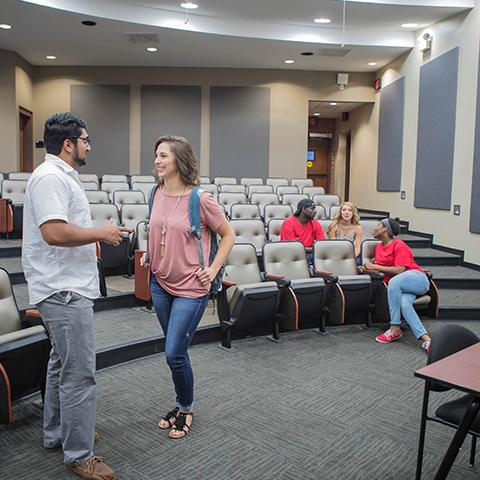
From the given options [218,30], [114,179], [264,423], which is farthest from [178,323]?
[114,179]

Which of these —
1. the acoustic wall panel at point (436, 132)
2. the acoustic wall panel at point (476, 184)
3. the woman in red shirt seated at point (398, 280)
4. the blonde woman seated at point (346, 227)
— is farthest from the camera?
the acoustic wall panel at point (436, 132)

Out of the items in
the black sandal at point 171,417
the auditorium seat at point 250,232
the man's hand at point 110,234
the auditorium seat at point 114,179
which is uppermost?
the auditorium seat at point 114,179

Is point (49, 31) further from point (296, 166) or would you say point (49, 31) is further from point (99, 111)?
point (296, 166)

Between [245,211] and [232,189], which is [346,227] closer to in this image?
[245,211]

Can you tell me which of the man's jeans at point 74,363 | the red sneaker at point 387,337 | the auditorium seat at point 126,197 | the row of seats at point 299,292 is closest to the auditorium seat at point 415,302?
the row of seats at point 299,292

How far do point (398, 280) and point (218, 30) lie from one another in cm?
571

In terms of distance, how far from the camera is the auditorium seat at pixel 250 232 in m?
5.14

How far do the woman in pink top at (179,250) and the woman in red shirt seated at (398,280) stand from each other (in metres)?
2.30

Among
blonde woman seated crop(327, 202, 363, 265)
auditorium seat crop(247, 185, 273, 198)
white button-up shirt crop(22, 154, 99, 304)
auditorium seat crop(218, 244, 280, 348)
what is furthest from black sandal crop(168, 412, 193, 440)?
auditorium seat crop(247, 185, 273, 198)

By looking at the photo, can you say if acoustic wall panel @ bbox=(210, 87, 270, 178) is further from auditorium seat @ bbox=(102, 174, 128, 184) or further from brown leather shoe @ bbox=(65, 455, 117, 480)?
brown leather shoe @ bbox=(65, 455, 117, 480)

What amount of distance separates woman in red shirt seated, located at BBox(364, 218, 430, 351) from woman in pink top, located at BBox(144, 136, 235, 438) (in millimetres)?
2298

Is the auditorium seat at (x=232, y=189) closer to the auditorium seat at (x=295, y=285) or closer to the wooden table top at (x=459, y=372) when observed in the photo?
the auditorium seat at (x=295, y=285)

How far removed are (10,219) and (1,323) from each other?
3.82 metres

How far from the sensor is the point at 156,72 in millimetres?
10352
